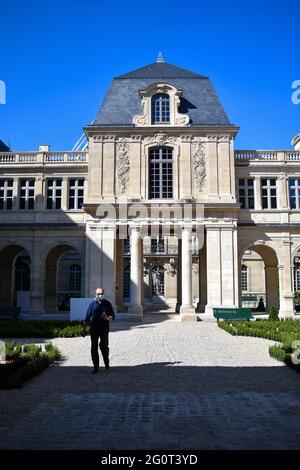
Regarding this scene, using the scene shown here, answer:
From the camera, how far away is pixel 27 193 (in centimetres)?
3184

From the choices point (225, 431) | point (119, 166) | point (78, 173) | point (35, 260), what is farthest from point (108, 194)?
point (225, 431)

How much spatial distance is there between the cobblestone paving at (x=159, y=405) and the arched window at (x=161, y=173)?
677 inches

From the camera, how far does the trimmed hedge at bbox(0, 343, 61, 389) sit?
8.39m

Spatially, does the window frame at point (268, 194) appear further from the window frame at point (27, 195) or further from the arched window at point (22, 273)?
the arched window at point (22, 273)

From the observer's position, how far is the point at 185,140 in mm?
28703

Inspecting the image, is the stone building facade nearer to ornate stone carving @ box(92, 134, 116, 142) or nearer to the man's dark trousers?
ornate stone carving @ box(92, 134, 116, 142)

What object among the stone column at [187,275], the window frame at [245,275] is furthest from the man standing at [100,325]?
the window frame at [245,275]

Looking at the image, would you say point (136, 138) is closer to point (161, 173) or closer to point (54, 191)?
point (161, 173)

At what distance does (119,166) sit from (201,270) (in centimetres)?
950

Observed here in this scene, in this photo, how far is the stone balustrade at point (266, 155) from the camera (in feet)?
103

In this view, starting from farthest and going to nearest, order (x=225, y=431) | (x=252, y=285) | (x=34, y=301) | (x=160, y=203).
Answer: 1. (x=252, y=285)
2. (x=34, y=301)
3. (x=160, y=203)
4. (x=225, y=431)

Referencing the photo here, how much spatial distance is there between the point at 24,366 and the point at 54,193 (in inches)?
918

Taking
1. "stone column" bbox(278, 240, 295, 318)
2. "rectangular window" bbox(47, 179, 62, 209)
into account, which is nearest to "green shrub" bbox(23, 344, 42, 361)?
"rectangular window" bbox(47, 179, 62, 209)

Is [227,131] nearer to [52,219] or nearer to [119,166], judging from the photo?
[119,166]
